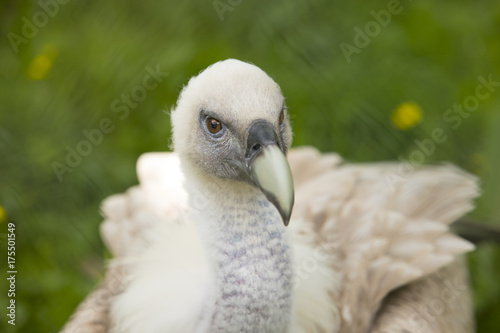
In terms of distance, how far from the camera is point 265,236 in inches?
79.7

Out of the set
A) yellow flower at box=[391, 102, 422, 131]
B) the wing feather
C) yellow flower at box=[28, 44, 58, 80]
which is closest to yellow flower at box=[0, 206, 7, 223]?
yellow flower at box=[28, 44, 58, 80]

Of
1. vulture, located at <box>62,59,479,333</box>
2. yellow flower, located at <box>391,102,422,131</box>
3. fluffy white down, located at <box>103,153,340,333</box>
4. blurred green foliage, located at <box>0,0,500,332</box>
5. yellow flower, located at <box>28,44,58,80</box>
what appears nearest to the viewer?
vulture, located at <box>62,59,479,333</box>

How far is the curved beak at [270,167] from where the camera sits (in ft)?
5.84

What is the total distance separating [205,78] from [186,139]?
22cm

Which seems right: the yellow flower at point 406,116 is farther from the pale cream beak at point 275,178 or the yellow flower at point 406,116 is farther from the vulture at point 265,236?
the pale cream beak at point 275,178

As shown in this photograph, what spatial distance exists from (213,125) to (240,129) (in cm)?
12

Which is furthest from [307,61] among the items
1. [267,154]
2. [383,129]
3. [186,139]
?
[267,154]

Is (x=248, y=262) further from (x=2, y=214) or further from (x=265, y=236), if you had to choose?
(x=2, y=214)

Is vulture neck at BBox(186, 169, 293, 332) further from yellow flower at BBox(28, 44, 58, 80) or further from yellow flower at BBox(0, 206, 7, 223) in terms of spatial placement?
yellow flower at BBox(28, 44, 58, 80)

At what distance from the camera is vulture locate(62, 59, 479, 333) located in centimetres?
198

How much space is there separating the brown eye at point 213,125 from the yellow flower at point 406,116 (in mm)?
2061

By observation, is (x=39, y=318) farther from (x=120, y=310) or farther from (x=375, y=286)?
(x=375, y=286)

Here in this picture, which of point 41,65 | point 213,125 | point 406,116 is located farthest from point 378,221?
point 41,65

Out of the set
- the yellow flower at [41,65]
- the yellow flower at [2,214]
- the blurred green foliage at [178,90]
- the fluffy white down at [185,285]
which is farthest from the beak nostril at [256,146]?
the yellow flower at [41,65]
